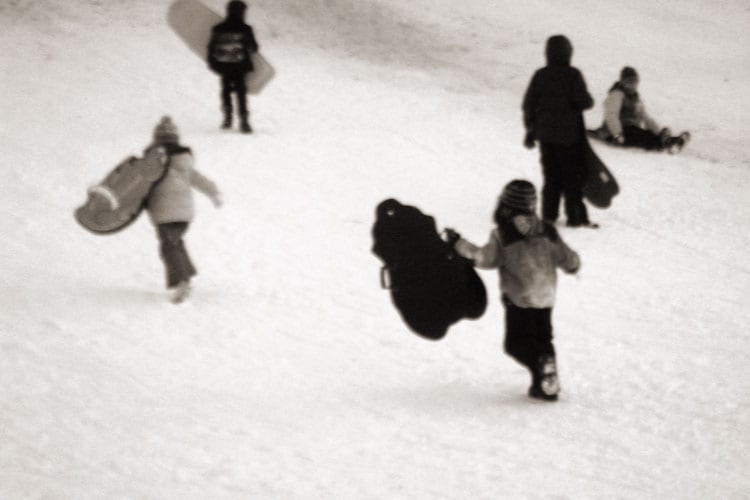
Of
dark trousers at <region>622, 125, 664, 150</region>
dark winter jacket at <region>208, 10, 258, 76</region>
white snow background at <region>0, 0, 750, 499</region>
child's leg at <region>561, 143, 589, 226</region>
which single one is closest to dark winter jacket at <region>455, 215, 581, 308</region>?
white snow background at <region>0, 0, 750, 499</region>

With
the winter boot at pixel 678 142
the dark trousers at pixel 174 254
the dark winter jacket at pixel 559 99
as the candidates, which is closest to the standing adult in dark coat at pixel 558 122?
the dark winter jacket at pixel 559 99

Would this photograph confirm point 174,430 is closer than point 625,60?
Yes

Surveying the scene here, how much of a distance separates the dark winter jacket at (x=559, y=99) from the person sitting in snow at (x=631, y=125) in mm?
3568

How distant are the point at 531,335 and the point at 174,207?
3.01 m

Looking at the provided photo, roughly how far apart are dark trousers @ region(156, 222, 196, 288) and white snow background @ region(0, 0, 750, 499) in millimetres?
207

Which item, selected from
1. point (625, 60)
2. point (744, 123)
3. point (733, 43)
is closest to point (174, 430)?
point (744, 123)

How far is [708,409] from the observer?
591cm

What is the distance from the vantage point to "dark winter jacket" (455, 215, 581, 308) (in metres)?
5.90

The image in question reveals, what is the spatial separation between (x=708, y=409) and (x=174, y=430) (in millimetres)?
3058

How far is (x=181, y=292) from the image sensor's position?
7.52m

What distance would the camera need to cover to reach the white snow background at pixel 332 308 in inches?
201

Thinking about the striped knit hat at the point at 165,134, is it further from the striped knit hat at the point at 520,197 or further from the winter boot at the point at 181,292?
the striped knit hat at the point at 520,197

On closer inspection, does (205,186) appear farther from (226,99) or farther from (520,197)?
(226,99)

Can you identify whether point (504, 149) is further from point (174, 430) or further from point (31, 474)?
point (31, 474)
